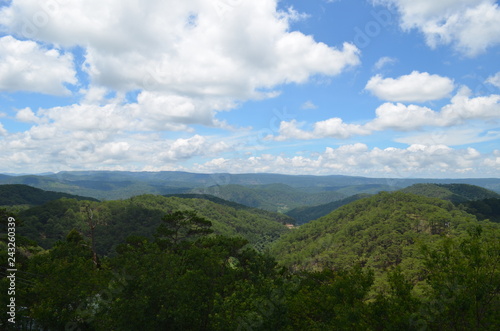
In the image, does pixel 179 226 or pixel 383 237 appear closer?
pixel 179 226

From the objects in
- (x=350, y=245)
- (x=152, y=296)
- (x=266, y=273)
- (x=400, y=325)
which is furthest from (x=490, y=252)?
(x=350, y=245)

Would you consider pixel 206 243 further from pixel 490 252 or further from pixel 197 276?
pixel 490 252

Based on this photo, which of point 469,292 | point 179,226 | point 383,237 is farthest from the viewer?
point 383,237

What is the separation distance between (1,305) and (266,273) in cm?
3018

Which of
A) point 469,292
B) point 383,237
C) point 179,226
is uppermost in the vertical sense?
point 469,292

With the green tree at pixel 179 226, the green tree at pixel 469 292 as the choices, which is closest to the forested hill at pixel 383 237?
the green tree at pixel 179 226

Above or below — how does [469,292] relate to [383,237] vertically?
above

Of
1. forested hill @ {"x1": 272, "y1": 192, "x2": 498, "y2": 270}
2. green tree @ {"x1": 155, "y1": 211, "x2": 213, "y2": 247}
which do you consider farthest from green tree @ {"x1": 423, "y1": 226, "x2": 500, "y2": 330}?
forested hill @ {"x1": 272, "y1": 192, "x2": 498, "y2": 270}

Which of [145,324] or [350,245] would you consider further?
[350,245]

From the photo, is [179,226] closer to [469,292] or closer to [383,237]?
[469,292]

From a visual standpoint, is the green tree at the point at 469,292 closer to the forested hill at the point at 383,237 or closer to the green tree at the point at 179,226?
the green tree at the point at 179,226

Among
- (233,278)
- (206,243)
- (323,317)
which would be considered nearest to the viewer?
(323,317)

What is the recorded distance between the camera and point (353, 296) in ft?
73.9

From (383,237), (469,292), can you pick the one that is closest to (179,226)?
(469,292)
